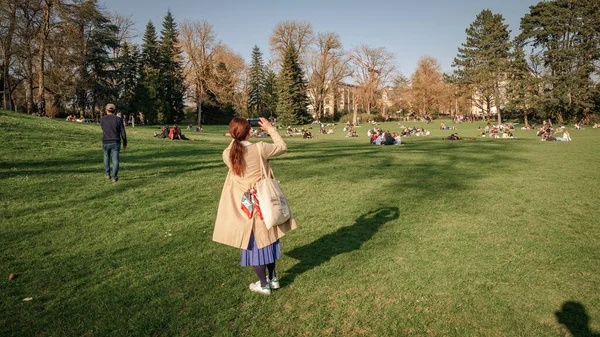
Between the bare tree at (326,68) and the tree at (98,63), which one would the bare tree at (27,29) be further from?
the bare tree at (326,68)

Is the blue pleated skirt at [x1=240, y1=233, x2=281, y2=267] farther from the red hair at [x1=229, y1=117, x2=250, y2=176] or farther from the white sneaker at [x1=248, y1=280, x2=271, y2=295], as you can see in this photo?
the red hair at [x1=229, y1=117, x2=250, y2=176]

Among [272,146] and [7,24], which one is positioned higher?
[7,24]

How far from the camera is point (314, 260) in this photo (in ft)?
17.3

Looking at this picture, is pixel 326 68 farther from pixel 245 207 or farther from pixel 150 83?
pixel 245 207

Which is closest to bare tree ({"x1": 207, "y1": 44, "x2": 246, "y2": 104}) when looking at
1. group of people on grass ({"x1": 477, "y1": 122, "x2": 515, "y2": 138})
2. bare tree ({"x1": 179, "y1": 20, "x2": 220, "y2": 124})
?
bare tree ({"x1": 179, "y1": 20, "x2": 220, "y2": 124})

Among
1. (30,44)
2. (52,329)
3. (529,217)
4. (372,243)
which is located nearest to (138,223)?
(52,329)

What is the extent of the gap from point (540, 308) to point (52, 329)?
5.16m

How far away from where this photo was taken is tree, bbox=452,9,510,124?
5659cm

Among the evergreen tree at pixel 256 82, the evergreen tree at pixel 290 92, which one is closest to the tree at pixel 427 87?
the evergreen tree at pixel 290 92

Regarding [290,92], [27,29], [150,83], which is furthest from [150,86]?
[290,92]

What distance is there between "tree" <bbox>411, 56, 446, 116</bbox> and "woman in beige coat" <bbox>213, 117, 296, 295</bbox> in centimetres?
8226

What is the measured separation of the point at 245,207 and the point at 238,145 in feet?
2.40

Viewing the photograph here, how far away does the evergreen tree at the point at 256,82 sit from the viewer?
81.4 meters

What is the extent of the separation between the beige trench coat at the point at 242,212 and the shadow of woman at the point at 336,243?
916mm
